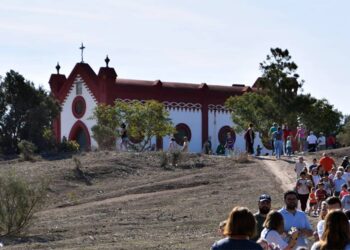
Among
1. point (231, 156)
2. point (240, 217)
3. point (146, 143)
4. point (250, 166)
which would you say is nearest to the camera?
point (240, 217)

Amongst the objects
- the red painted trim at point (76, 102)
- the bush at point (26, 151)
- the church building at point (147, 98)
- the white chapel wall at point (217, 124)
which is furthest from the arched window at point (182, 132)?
the bush at point (26, 151)

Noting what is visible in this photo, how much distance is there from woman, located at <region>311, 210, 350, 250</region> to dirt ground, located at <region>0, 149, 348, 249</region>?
10559 mm

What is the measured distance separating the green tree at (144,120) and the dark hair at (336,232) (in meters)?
42.3

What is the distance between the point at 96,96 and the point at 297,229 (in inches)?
1914

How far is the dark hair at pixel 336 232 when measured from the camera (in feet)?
30.3

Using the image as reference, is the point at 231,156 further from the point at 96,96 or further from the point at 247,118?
the point at 96,96

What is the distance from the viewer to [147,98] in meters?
60.8

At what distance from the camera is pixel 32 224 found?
87.6 ft

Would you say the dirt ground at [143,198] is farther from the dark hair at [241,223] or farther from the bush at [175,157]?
the dark hair at [241,223]

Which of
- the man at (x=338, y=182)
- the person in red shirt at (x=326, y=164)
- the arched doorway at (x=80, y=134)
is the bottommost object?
the man at (x=338, y=182)

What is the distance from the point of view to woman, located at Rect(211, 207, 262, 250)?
9.34 metres

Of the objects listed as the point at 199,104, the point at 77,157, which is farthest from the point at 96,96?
the point at 77,157

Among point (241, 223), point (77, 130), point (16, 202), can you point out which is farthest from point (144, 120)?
point (241, 223)

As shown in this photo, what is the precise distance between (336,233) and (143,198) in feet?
76.9
